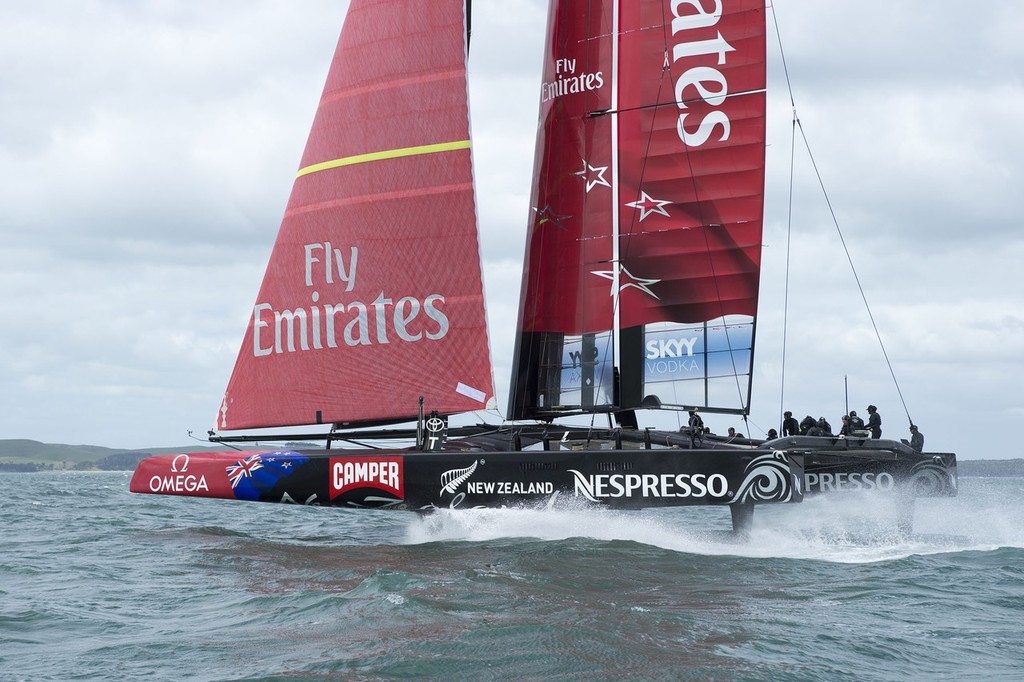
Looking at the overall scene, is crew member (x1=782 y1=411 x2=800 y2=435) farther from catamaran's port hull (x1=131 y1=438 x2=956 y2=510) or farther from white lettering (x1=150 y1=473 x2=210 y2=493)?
white lettering (x1=150 y1=473 x2=210 y2=493)

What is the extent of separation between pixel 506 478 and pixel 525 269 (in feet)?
11.0

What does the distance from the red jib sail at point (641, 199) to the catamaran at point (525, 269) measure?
27 millimetres

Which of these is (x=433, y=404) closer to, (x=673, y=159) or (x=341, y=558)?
(x=341, y=558)

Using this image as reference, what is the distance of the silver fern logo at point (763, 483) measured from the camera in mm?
12344

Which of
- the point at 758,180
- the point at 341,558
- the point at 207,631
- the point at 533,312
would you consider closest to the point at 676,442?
the point at 533,312

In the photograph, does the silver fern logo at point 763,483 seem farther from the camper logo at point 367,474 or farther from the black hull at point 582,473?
the camper logo at point 367,474

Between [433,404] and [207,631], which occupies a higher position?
[433,404]

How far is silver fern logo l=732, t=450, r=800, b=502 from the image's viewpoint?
40.5ft

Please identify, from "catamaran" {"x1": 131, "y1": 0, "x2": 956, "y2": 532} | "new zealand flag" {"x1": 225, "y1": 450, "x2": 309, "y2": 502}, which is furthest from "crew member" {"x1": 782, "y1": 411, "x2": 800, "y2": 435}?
"new zealand flag" {"x1": 225, "y1": 450, "x2": 309, "y2": 502}

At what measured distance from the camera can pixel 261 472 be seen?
13.5 meters

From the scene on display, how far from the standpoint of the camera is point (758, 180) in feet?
45.8

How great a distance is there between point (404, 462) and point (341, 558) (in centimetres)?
155

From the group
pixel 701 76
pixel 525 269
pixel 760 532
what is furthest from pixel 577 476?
pixel 701 76

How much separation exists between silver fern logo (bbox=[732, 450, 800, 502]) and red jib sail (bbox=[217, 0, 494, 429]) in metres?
3.44
